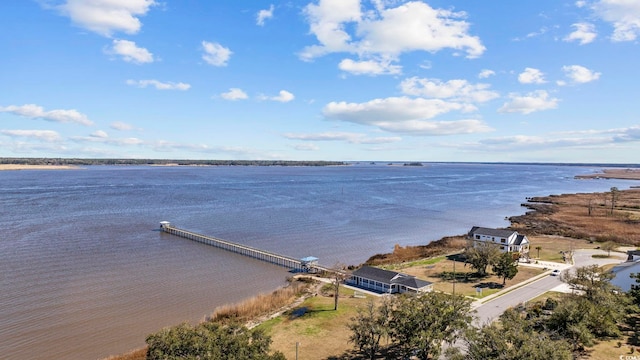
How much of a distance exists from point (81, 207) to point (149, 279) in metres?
65.2

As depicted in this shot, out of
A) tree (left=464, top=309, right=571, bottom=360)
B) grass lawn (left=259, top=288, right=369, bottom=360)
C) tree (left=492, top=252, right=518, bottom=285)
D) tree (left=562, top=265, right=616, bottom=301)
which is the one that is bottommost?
grass lawn (left=259, top=288, right=369, bottom=360)

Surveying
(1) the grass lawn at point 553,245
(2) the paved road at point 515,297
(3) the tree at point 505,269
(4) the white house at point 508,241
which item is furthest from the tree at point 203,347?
(1) the grass lawn at point 553,245

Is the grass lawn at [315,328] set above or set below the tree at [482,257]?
below

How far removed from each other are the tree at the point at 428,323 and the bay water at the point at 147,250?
20362mm

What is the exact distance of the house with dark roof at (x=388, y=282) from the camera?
4216 cm

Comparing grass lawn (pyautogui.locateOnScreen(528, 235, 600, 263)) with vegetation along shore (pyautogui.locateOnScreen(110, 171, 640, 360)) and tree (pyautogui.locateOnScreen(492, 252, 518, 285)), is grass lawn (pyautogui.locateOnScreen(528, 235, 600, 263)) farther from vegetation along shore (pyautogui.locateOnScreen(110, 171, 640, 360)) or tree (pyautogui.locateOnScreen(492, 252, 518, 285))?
tree (pyautogui.locateOnScreen(492, 252, 518, 285))

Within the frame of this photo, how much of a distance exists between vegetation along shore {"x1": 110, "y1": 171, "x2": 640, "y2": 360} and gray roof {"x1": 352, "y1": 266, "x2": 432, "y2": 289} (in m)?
2.41

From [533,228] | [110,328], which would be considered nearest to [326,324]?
[110,328]

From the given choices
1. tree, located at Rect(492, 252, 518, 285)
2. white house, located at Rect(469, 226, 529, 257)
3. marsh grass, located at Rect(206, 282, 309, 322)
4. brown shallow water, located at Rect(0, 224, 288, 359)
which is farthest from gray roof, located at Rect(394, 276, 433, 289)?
white house, located at Rect(469, 226, 529, 257)

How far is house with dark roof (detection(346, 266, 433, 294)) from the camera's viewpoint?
138 feet

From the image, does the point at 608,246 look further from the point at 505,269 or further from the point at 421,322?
the point at 421,322

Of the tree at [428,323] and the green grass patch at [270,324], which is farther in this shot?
the green grass patch at [270,324]

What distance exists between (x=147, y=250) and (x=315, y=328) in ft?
123

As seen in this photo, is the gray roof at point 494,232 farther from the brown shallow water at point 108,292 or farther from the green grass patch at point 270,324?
the green grass patch at point 270,324
